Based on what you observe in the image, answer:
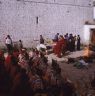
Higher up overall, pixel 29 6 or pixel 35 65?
pixel 29 6

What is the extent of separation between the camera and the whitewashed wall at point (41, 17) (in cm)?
2425

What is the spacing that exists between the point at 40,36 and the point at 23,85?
602 inches

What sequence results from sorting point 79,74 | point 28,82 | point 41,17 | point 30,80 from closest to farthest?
point 28,82 → point 30,80 → point 79,74 → point 41,17

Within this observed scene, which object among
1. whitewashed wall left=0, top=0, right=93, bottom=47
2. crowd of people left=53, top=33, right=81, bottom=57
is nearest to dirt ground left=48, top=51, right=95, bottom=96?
crowd of people left=53, top=33, right=81, bottom=57

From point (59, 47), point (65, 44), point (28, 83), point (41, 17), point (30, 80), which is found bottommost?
point (30, 80)

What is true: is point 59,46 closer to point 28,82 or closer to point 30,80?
point 30,80

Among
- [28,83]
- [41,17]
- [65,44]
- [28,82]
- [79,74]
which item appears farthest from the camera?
[41,17]

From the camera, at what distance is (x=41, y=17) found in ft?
85.6

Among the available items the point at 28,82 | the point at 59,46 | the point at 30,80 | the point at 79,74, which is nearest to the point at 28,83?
the point at 28,82

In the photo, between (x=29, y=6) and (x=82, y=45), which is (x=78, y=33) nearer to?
(x=82, y=45)

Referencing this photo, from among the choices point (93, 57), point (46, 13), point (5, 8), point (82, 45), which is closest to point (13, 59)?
point (93, 57)

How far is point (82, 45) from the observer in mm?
28625

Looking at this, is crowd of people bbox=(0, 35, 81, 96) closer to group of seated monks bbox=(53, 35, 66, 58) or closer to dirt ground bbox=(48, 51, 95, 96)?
dirt ground bbox=(48, 51, 95, 96)

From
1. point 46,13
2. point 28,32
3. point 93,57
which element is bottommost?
point 93,57
